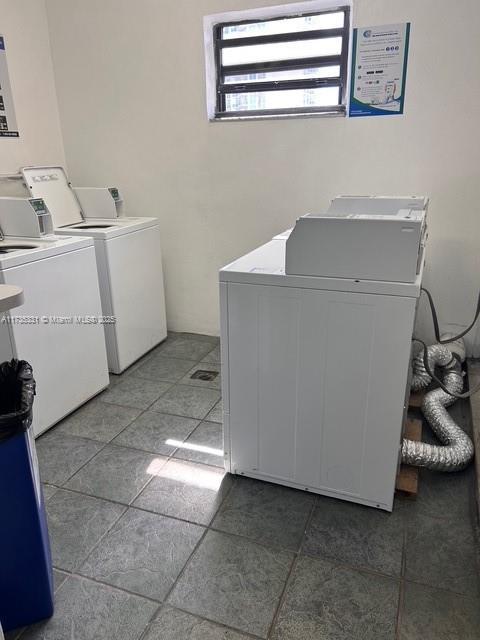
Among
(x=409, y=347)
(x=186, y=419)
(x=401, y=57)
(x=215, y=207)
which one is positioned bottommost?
(x=186, y=419)

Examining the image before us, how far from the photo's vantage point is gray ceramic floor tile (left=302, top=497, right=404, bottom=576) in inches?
62.4

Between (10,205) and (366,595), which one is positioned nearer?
(366,595)

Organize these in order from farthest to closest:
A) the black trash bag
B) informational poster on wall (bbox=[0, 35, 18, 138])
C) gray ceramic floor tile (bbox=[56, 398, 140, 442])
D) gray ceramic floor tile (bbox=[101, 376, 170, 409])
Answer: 1. informational poster on wall (bbox=[0, 35, 18, 138])
2. gray ceramic floor tile (bbox=[101, 376, 170, 409])
3. gray ceramic floor tile (bbox=[56, 398, 140, 442])
4. the black trash bag

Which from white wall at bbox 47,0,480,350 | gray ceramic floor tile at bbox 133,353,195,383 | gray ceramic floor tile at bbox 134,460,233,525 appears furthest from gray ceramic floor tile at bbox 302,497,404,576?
white wall at bbox 47,0,480,350

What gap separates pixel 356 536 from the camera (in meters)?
1.69

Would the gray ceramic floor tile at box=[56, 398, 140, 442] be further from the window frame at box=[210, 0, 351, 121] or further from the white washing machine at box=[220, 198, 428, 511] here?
the window frame at box=[210, 0, 351, 121]

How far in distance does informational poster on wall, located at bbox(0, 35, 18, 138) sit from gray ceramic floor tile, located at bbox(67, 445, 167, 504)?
2205 millimetres

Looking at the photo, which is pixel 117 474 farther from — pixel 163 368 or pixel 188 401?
pixel 163 368

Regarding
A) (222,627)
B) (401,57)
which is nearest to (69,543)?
(222,627)

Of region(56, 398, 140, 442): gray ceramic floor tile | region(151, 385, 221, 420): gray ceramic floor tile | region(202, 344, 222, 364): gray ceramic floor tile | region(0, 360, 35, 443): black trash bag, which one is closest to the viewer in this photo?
region(0, 360, 35, 443): black trash bag

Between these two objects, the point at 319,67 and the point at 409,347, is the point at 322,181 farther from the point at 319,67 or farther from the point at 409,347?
the point at 409,347

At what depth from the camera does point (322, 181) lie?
2.96m

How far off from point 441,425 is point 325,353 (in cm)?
87

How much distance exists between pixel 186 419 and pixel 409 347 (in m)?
1.33
